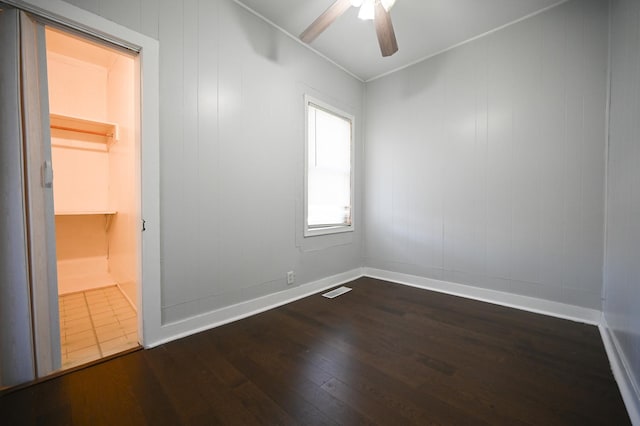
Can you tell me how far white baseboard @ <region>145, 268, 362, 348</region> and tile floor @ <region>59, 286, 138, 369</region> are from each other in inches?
9.8

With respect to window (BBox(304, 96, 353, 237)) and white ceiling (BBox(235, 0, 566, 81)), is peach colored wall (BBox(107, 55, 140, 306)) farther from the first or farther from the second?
window (BBox(304, 96, 353, 237))

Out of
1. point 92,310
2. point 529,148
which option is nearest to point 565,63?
point 529,148

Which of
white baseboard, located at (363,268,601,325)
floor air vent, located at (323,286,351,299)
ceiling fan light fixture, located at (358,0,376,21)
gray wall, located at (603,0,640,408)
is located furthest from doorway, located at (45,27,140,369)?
gray wall, located at (603,0,640,408)

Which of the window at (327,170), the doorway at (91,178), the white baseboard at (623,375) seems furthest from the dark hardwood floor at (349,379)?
the window at (327,170)

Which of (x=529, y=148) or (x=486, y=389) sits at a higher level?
(x=529, y=148)

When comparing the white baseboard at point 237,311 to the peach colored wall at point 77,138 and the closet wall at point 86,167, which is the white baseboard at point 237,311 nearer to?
Answer: the closet wall at point 86,167

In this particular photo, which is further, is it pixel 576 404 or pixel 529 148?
pixel 529 148

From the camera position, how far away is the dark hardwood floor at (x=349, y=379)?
121 centimetres

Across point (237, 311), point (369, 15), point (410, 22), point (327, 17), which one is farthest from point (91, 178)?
point (410, 22)

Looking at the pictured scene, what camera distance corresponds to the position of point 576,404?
127 cm

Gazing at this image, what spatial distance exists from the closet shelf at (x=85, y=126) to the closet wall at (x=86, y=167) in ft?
0.07

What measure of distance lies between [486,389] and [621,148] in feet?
5.89

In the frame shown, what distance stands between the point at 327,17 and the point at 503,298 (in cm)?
310

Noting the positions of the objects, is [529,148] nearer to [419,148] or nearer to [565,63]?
[565,63]
